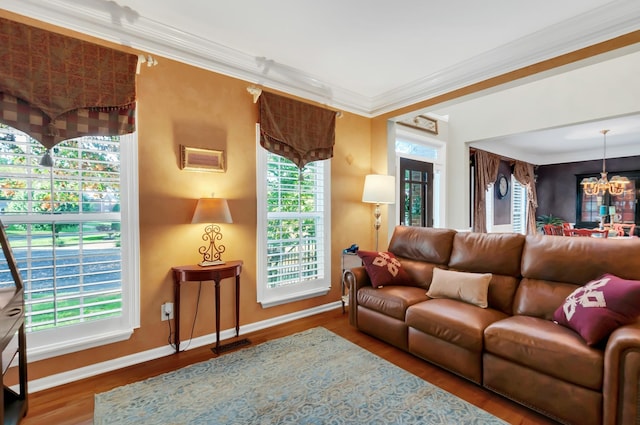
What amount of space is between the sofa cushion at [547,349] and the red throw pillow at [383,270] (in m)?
1.06

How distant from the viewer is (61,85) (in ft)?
6.98

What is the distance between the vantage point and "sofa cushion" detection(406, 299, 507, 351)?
2.12m

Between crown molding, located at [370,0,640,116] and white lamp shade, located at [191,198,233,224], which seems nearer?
crown molding, located at [370,0,640,116]

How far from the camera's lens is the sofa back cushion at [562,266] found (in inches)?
81.4

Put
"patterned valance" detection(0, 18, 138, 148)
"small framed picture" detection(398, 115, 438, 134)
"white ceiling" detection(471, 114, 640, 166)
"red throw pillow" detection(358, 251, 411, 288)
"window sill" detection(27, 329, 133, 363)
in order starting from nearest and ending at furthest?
1. "patterned valance" detection(0, 18, 138, 148)
2. "window sill" detection(27, 329, 133, 363)
3. "red throw pillow" detection(358, 251, 411, 288)
4. "small framed picture" detection(398, 115, 438, 134)
5. "white ceiling" detection(471, 114, 640, 166)

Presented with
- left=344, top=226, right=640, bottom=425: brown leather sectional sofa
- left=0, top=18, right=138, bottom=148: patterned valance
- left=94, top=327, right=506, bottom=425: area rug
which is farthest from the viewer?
left=0, top=18, right=138, bottom=148: patterned valance

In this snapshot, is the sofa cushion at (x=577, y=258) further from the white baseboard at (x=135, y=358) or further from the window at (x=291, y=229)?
the white baseboard at (x=135, y=358)

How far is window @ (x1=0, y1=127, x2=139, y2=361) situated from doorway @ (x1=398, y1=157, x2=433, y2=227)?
369 cm

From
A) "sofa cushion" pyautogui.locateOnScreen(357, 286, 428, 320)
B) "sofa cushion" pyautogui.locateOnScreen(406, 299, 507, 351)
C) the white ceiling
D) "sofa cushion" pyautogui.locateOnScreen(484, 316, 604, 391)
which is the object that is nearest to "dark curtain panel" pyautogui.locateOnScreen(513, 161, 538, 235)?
the white ceiling

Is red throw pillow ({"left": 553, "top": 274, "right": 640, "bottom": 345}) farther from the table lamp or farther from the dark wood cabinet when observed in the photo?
the dark wood cabinet

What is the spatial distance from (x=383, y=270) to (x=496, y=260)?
1.00 meters

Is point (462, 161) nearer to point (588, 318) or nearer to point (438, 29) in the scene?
point (438, 29)

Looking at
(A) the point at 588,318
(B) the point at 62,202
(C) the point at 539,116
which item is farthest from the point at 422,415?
(C) the point at 539,116

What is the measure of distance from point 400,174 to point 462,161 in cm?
139
